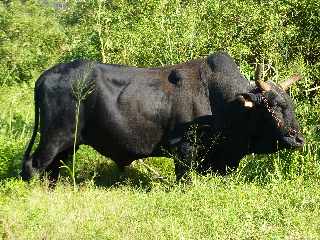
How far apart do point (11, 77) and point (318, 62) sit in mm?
7950

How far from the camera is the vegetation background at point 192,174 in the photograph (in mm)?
4906

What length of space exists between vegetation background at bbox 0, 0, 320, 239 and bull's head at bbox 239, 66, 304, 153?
0.75 feet

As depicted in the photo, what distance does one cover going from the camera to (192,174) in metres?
6.32

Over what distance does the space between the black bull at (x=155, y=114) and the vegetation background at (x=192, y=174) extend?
332 millimetres

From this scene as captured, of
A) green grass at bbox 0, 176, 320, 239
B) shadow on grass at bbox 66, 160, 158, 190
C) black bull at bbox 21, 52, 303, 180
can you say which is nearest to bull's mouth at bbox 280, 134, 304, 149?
black bull at bbox 21, 52, 303, 180

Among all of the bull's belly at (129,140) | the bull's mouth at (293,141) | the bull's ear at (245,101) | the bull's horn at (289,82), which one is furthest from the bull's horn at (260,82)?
the bull's belly at (129,140)

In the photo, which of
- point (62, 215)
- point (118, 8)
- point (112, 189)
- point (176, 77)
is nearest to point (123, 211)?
point (62, 215)

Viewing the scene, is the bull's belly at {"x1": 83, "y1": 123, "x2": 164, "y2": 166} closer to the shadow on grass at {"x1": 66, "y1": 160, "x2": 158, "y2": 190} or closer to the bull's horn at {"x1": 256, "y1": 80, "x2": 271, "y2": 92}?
the shadow on grass at {"x1": 66, "y1": 160, "x2": 158, "y2": 190}

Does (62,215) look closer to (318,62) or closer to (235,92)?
(235,92)

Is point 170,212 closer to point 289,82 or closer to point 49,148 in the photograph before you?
point 49,148

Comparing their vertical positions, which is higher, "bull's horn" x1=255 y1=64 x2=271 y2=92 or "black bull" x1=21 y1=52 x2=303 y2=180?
"bull's horn" x1=255 y1=64 x2=271 y2=92

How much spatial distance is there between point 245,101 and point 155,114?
101cm

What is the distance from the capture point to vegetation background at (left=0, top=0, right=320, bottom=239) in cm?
491

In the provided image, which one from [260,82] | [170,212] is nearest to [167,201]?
[170,212]
